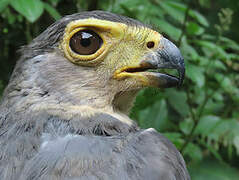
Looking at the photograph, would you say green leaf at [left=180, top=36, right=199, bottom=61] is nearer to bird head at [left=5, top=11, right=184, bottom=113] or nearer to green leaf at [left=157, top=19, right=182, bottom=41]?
green leaf at [left=157, top=19, right=182, bottom=41]

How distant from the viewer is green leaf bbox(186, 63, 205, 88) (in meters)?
3.83

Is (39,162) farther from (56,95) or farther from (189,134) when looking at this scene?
(189,134)

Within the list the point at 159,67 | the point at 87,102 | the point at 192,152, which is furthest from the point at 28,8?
the point at 192,152

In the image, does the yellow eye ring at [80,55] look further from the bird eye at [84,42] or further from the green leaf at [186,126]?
the green leaf at [186,126]

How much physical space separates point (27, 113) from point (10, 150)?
34 cm

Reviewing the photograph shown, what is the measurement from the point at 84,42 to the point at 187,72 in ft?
5.07

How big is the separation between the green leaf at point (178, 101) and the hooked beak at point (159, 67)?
187 centimetres

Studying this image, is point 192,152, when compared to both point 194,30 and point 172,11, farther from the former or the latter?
point 172,11

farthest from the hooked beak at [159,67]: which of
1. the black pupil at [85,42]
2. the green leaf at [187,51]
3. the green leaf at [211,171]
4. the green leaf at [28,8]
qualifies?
the green leaf at [211,171]

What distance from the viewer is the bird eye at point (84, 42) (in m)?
2.65

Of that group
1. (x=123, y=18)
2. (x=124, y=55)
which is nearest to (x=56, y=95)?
(x=124, y=55)

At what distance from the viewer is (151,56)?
2775 mm

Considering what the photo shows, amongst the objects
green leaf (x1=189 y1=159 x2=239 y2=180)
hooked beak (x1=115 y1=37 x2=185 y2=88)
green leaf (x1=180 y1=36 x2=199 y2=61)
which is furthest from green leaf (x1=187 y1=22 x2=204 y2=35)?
green leaf (x1=189 y1=159 x2=239 y2=180)

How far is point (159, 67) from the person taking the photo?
2729 mm
